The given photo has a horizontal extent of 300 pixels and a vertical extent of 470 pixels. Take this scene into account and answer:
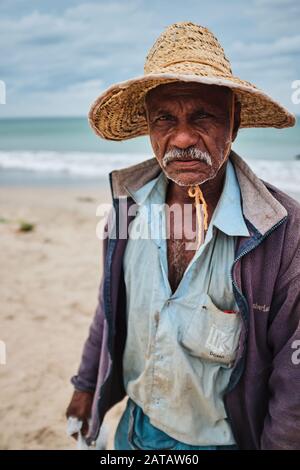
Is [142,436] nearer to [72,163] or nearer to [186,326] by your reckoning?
[186,326]

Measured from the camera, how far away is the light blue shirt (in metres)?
1.63

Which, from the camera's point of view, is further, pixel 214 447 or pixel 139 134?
pixel 139 134

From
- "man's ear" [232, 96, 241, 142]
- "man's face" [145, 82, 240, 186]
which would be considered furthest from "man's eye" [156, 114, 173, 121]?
"man's ear" [232, 96, 241, 142]

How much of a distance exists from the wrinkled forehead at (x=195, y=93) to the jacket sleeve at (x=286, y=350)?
54 centimetres

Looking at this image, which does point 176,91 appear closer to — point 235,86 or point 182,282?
point 235,86

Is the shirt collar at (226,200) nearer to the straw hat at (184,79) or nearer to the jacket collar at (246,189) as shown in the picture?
the jacket collar at (246,189)

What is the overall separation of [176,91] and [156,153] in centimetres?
25

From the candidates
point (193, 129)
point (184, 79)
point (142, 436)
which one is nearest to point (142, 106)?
point (193, 129)

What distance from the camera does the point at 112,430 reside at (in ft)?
9.75

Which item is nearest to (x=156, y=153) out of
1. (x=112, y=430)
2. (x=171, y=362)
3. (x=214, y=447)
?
(x=171, y=362)

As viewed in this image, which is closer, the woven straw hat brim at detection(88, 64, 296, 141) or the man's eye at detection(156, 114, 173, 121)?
the woven straw hat brim at detection(88, 64, 296, 141)

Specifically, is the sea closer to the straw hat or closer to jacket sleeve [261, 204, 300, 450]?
the straw hat

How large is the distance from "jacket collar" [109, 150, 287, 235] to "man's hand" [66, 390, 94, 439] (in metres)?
1.01

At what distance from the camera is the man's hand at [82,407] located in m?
2.13
